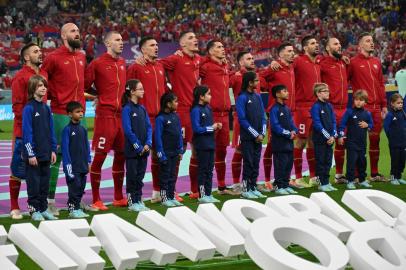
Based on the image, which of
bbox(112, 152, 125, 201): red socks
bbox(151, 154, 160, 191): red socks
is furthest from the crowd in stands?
bbox(112, 152, 125, 201): red socks

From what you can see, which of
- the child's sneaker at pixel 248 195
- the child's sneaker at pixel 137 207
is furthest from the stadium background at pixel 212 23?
the child's sneaker at pixel 137 207

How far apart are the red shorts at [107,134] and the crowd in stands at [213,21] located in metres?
22.3

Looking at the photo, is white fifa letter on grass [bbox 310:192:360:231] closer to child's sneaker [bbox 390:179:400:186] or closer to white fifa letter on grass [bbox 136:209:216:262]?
white fifa letter on grass [bbox 136:209:216:262]

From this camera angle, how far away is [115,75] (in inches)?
507

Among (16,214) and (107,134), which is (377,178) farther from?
(16,214)

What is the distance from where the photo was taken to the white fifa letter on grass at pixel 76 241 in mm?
8266

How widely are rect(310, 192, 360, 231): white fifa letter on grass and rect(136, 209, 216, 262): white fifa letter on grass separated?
1587mm

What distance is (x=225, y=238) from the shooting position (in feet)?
29.9

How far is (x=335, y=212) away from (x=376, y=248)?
38.4 inches

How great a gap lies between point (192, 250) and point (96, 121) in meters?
4.35

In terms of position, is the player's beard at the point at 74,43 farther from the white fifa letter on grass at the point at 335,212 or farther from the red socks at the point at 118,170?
the white fifa letter on grass at the point at 335,212

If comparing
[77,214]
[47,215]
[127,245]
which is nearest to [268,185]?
[77,214]

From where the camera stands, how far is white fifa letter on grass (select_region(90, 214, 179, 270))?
8539mm

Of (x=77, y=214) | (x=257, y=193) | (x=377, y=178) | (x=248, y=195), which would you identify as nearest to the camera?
(x=77, y=214)
